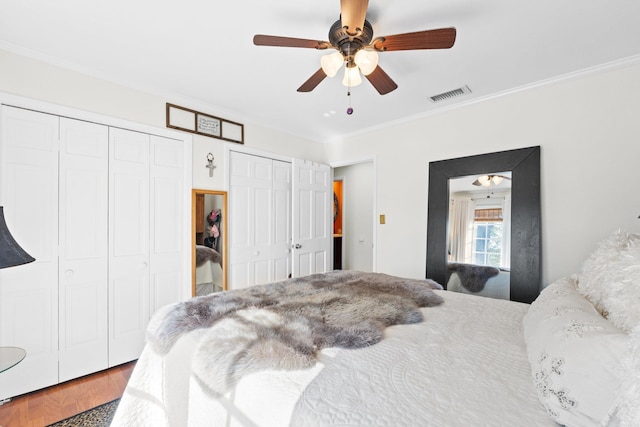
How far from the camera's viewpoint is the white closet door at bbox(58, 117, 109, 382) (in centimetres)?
232

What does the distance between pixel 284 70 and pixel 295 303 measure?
1891 mm

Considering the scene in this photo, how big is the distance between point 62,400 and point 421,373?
2620 mm

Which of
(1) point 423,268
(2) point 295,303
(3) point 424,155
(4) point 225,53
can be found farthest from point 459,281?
(4) point 225,53

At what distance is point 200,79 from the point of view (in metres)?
2.60

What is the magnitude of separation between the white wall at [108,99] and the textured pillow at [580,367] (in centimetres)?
308

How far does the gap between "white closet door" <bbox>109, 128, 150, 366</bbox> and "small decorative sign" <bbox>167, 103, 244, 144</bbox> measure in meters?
0.35

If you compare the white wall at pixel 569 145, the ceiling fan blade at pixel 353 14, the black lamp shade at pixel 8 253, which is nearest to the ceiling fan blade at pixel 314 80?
the ceiling fan blade at pixel 353 14

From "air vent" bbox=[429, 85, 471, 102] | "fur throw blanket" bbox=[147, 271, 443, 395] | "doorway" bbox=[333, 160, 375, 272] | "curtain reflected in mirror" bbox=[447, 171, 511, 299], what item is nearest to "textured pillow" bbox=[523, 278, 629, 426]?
"fur throw blanket" bbox=[147, 271, 443, 395]

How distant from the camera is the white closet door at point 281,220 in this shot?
3807 millimetres

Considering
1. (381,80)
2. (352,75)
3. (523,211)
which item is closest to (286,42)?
(352,75)

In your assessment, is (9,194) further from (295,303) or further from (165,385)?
(295,303)

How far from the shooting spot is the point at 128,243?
2.64m

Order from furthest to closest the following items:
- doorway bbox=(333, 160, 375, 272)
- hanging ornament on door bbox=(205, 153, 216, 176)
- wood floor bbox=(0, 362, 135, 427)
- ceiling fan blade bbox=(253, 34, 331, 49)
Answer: doorway bbox=(333, 160, 375, 272) < hanging ornament on door bbox=(205, 153, 216, 176) < wood floor bbox=(0, 362, 135, 427) < ceiling fan blade bbox=(253, 34, 331, 49)

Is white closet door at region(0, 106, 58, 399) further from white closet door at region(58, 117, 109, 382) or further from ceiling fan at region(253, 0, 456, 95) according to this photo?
ceiling fan at region(253, 0, 456, 95)
